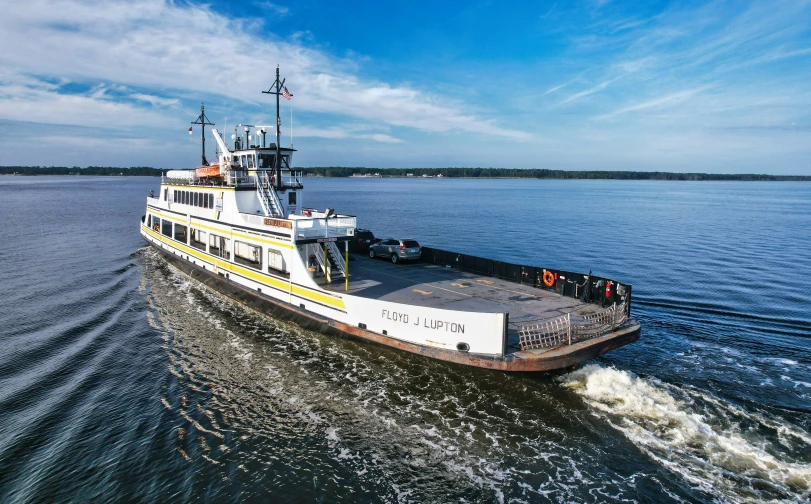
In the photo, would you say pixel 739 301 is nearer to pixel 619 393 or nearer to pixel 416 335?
pixel 619 393

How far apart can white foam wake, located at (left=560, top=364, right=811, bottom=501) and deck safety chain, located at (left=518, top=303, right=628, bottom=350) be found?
1.51 metres

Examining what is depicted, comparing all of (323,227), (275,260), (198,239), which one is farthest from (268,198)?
(198,239)

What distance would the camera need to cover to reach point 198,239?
1176 inches

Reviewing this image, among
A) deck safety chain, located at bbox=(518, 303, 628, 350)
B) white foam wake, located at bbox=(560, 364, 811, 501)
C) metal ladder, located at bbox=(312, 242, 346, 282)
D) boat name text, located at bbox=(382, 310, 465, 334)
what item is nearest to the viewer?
white foam wake, located at bbox=(560, 364, 811, 501)

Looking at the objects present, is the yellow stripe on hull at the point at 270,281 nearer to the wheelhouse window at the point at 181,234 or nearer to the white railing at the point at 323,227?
the wheelhouse window at the point at 181,234

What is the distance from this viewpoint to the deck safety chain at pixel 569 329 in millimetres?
14570

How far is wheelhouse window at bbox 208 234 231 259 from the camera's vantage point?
25.2 m

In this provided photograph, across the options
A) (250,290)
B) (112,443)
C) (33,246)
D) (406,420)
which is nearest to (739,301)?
(406,420)

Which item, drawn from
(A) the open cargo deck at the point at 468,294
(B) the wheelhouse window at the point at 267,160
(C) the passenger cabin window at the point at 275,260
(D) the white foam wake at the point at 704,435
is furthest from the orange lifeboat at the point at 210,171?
(D) the white foam wake at the point at 704,435

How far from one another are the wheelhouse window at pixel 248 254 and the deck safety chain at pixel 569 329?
533 inches

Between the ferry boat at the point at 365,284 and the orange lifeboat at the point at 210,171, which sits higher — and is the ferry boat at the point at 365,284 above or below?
below

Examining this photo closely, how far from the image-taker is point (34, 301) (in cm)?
2406

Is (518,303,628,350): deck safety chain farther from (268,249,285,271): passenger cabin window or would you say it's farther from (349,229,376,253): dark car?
(349,229,376,253): dark car

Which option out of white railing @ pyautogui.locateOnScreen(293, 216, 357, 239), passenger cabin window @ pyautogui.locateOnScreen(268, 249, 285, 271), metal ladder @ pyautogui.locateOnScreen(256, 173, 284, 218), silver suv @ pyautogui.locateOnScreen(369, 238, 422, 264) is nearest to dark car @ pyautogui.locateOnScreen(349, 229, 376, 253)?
silver suv @ pyautogui.locateOnScreen(369, 238, 422, 264)
